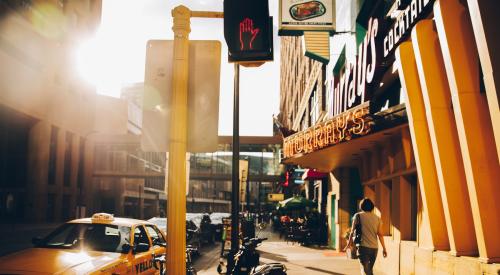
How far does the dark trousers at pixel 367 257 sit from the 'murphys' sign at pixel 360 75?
4554mm

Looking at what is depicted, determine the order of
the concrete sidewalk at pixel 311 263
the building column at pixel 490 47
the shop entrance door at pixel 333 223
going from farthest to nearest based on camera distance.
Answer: the shop entrance door at pixel 333 223, the concrete sidewalk at pixel 311 263, the building column at pixel 490 47

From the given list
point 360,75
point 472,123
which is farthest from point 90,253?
point 360,75

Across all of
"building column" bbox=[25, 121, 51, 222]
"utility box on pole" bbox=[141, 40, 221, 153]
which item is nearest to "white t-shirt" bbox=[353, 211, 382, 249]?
"utility box on pole" bbox=[141, 40, 221, 153]

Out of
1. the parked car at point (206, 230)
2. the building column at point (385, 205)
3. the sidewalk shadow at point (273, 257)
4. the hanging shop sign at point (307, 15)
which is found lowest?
the sidewalk shadow at point (273, 257)

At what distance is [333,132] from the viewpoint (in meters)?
12.8

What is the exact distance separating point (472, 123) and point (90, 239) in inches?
249

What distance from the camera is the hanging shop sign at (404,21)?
351 inches

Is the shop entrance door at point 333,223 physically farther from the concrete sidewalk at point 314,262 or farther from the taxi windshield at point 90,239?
the taxi windshield at point 90,239

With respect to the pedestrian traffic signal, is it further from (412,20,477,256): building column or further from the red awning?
the red awning

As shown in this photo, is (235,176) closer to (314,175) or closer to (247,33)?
(247,33)

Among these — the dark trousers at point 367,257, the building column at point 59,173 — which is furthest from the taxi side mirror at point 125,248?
the building column at point 59,173

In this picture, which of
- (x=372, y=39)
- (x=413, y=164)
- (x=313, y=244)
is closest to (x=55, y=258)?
(x=413, y=164)

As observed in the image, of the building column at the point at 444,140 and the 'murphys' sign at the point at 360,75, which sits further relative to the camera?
the 'murphys' sign at the point at 360,75

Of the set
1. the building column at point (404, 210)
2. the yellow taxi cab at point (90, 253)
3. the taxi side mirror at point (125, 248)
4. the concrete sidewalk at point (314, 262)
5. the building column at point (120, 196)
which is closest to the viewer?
the yellow taxi cab at point (90, 253)
